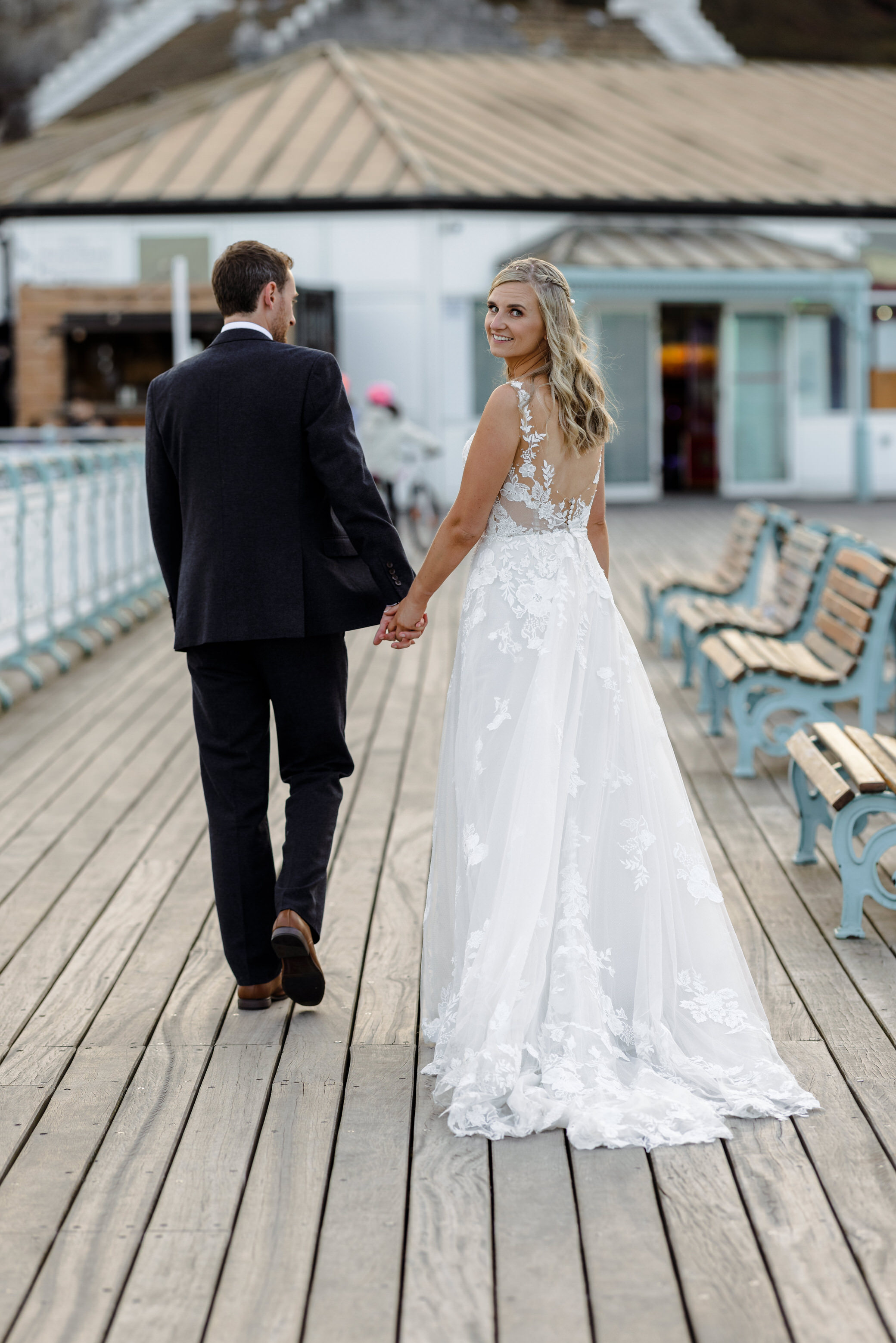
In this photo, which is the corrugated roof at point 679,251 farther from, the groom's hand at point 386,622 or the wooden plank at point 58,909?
the groom's hand at point 386,622

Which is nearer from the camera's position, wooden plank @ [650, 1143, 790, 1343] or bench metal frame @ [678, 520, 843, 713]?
wooden plank @ [650, 1143, 790, 1343]

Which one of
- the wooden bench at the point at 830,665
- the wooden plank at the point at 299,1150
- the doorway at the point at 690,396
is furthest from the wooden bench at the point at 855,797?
the doorway at the point at 690,396

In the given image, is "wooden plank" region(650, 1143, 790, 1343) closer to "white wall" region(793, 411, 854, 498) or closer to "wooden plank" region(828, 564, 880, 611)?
"wooden plank" region(828, 564, 880, 611)

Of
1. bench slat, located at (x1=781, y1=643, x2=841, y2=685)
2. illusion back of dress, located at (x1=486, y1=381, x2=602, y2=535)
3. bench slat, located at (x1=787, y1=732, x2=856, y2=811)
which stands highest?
illusion back of dress, located at (x1=486, y1=381, x2=602, y2=535)

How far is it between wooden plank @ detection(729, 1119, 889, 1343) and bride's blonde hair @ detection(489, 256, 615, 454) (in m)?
1.54

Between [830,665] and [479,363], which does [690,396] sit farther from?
[830,665]

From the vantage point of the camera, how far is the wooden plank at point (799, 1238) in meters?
2.54

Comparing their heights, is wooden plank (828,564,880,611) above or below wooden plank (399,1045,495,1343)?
above

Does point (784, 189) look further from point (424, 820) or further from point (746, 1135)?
point (746, 1135)

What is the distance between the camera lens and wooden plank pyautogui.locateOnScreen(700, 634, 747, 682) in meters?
6.27

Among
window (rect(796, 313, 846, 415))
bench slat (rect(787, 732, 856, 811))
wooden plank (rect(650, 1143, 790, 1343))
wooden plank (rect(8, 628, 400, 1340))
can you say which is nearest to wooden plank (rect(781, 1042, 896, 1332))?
wooden plank (rect(650, 1143, 790, 1343))

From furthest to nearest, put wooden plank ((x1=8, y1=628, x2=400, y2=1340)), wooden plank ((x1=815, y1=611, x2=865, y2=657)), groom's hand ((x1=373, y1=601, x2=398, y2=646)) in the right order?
1. wooden plank ((x1=815, y1=611, x2=865, y2=657))
2. groom's hand ((x1=373, y1=601, x2=398, y2=646))
3. wooden plank ((x1=8, y1=628, x2=400, y2=1340))

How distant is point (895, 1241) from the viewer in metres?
2.78

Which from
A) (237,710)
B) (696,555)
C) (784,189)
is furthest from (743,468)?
(237,710)
